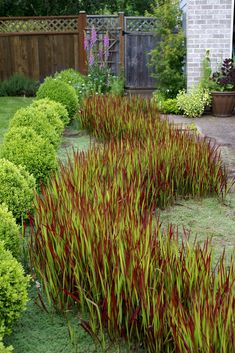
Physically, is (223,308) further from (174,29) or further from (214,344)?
(174,29)

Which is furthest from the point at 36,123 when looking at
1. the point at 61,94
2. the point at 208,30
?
the point at 208,30

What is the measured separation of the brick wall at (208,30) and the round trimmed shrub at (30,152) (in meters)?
6.04

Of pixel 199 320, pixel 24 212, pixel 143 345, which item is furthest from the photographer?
pixel 24 212

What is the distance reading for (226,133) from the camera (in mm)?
8281

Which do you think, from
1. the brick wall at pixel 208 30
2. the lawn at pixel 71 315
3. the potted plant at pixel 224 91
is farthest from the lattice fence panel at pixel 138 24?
the lawn at pixel 71 315

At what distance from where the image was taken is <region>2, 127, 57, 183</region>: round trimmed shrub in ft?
16.3

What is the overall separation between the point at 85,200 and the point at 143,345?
1.11 m

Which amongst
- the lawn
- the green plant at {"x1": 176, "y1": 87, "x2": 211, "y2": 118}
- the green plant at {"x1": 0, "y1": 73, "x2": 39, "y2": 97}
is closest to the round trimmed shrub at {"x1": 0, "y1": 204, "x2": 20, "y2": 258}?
the lawn

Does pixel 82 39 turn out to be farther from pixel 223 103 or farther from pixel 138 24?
pixel 223 103

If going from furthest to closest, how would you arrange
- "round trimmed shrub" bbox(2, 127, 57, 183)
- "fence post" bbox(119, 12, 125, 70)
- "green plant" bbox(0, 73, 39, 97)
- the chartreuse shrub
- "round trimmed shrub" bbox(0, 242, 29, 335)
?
"fence post" bbox(119, 12, 125, 70), "green plant" bbox(0, 73, 39, 97), "round trimmed shrub" bbox(2, 127, 57, 183), "round trimmed shrub" bbox(0, 242, 29, 335), the chartreuse shrub

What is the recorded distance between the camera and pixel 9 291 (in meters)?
2.57

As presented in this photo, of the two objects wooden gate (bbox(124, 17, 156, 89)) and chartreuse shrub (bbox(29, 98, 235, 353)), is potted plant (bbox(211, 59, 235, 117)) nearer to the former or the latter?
wooden gate (bbox(124, 17, 156, 89))

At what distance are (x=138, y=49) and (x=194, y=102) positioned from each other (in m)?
5.43

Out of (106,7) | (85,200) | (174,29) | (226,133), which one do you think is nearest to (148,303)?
(85,200)
